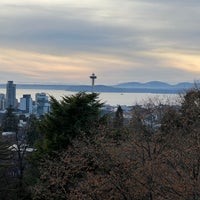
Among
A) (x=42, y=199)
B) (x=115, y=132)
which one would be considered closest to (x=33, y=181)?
(x=42, y=199)

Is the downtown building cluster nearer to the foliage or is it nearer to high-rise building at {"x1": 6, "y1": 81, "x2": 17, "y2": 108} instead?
high-rise building at {"x1": 6, "y1": 81, "x2": 17, "y2": 108}

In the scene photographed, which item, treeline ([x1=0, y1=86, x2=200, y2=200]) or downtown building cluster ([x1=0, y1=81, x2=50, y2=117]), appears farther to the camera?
downtown building cluster ([x1=0, y1=81, x2=50, y2=117])

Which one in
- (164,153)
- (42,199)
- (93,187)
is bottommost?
(42,199)

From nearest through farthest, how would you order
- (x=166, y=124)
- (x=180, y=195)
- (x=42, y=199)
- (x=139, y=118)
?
(x=180, y=195) < (x=139, y=118) < (x=166, y=124) < (x=42, y=199)

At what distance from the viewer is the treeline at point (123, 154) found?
14680mm

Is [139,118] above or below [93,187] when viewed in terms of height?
above

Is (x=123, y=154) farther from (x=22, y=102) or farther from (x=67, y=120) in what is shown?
(x=22, y=102)

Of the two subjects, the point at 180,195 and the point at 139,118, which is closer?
the point at 180,195

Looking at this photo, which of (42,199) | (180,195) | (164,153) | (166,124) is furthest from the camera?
(42,199)

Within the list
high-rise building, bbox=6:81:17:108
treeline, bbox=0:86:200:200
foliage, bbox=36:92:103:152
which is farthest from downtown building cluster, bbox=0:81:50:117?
treeline, bbox=0:86:200:200

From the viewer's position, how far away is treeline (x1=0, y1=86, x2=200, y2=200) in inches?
578

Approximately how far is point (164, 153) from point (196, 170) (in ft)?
5.17

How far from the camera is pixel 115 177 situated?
52.6 feet

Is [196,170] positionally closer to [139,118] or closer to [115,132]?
[139,118]
